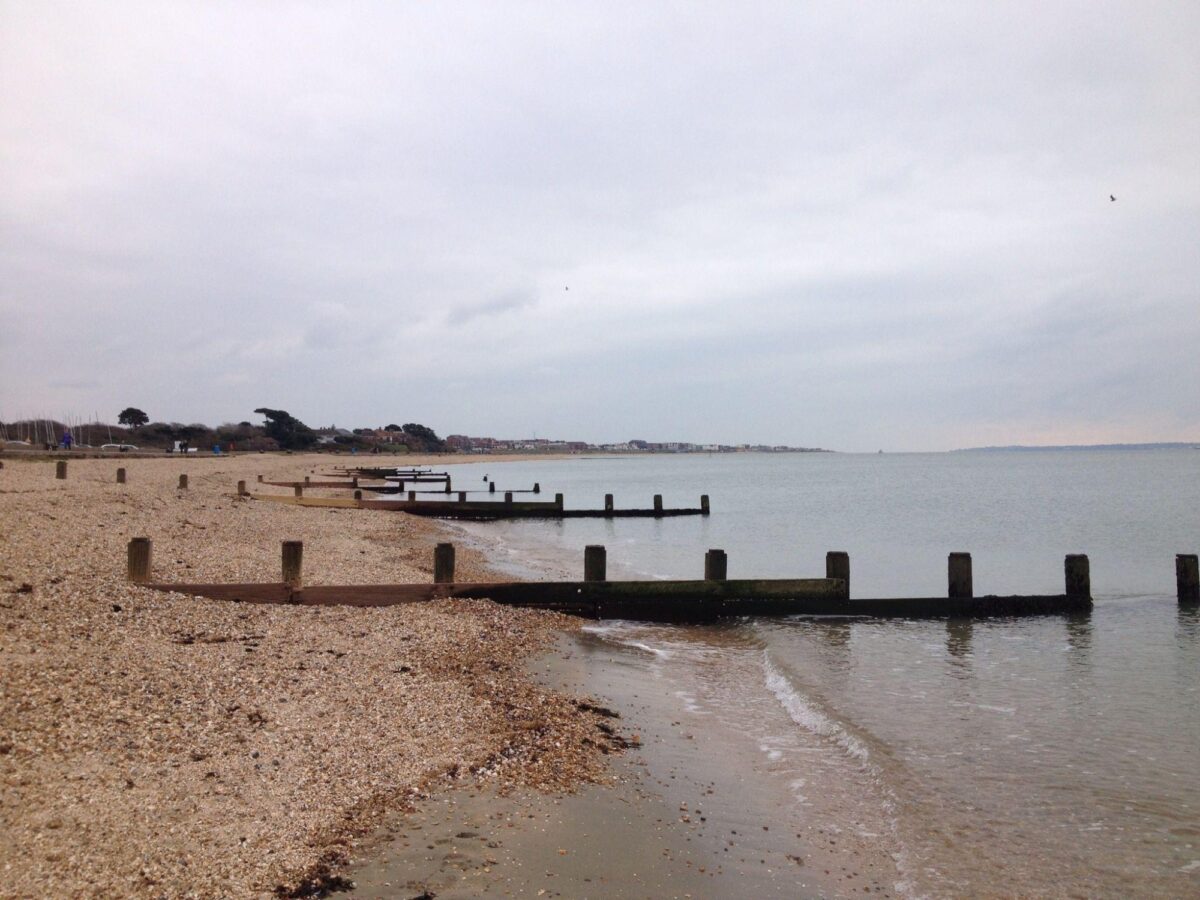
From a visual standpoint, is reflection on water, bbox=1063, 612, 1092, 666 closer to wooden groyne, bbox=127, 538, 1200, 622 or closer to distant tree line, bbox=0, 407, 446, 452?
wooden groyne, bbox=127, 538, 1200, 622

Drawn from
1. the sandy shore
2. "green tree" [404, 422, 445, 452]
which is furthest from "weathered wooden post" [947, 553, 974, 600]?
"green tree" [404, 422, 445, 452]

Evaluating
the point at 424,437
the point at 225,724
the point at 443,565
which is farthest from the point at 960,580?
the point at 424,437

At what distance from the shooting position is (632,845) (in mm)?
5410

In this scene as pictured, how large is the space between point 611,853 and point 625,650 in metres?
6.51

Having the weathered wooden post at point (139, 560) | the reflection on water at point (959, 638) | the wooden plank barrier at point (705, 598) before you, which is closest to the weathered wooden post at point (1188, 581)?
the wooden plank barrier at point (705, 598)

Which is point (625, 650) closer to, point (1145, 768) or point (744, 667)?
point (744, 667)

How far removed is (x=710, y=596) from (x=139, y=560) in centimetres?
892

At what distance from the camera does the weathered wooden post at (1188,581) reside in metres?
16.8

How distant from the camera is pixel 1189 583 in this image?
16797 millimetres

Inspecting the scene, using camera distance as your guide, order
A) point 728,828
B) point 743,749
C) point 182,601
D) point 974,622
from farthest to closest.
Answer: point 974,622
point 182,601
point 743,749
point 728,828

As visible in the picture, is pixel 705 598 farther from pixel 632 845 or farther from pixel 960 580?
pixel 632 845

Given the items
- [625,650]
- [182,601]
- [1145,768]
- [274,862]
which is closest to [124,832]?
[274,862]

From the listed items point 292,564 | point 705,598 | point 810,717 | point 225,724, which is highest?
point 292,564

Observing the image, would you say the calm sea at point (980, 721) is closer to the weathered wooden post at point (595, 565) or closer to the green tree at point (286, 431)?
the weathered wooden post at point (595, 565)
